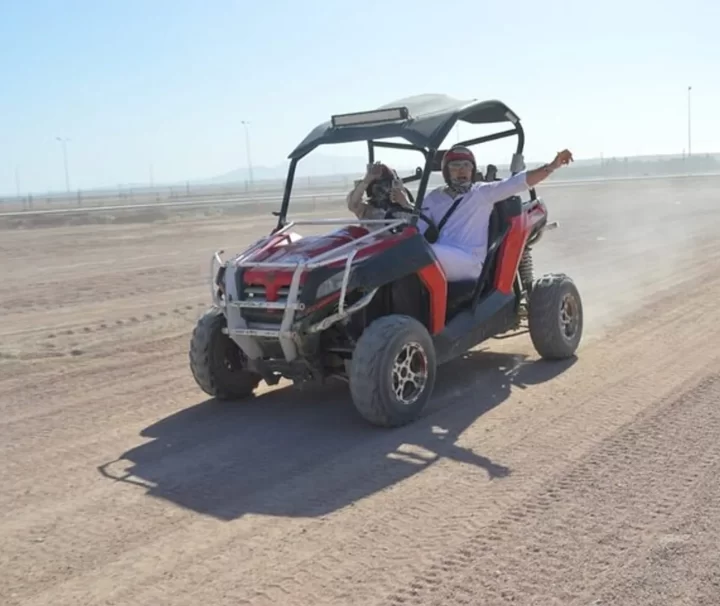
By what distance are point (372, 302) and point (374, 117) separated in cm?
145

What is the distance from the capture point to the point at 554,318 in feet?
26.1

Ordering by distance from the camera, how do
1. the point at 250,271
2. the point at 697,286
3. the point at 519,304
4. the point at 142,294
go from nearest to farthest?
the point at 250,271, the point at 519,304, the point at 697,286, the point at 142,294

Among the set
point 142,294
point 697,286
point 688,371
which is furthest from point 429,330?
point 142,294

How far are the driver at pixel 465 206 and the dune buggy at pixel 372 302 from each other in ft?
0.42

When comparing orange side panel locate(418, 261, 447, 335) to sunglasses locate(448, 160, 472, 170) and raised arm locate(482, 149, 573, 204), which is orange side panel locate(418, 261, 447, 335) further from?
sunglasses locate(448, 160, 472, 170)

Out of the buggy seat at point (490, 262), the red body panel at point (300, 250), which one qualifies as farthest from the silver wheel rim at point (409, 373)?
the buggy seat at point (490, 262)

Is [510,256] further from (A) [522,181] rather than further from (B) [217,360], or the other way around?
(B) [217,360]

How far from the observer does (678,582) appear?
155 inches

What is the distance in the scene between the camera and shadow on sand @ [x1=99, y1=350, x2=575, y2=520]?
5.22m

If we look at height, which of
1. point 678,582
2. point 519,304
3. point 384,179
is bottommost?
point 678,582

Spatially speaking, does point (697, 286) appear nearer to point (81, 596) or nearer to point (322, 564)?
point (322, 564)

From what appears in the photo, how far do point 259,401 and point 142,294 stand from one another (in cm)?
715

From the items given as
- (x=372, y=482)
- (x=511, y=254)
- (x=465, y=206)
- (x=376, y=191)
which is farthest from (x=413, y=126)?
(x=372, y=482)

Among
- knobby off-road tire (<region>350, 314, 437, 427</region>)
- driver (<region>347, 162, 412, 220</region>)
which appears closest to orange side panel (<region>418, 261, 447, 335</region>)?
knobby off-road tire (<region>350, 314, 437, 427</region>)
